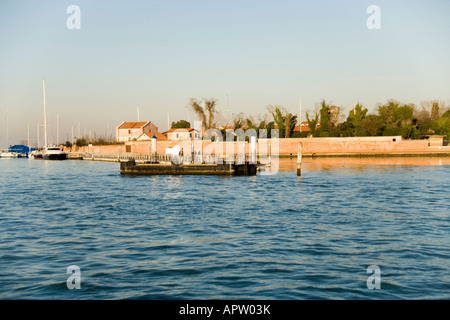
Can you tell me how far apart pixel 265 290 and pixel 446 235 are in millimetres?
7504

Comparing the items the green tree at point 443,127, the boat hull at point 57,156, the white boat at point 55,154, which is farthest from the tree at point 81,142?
the green tree at point 443,127

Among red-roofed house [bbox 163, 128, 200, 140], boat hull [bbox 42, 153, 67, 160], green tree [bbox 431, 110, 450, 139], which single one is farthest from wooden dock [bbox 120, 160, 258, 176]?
red-roofed house [bbox 163, 128, 200, 140]

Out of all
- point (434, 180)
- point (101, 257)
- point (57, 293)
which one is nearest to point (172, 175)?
point (434, 180)

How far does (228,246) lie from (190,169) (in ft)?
86.7

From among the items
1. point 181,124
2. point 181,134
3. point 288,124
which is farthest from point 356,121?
point 181,124

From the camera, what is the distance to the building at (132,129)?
324 ft

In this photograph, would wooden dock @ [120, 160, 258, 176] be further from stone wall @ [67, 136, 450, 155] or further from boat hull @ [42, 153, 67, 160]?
boat hull @ [42, 153, 67, 160]

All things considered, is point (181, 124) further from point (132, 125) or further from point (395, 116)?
point (395, 116)

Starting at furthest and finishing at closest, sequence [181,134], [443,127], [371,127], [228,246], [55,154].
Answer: [181,134], [55,154], [443,127], [371,127], [228,246]

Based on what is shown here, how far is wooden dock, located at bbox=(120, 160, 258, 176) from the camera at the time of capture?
37.2m

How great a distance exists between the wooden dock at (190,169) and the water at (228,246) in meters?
13.9

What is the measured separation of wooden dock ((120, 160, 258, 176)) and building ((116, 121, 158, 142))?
59137 mm

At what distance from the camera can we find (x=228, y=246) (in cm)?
1193

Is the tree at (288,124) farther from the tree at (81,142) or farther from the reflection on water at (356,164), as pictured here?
the tree at (81,142)
